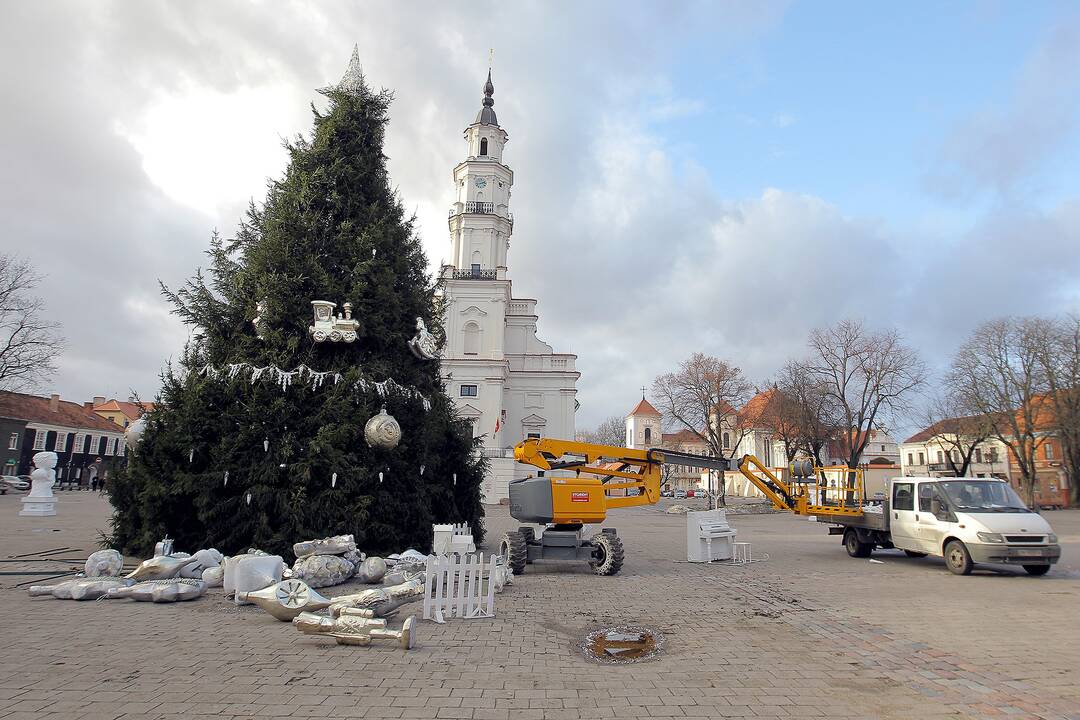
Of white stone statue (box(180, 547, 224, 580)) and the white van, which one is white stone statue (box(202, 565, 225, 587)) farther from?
the white van

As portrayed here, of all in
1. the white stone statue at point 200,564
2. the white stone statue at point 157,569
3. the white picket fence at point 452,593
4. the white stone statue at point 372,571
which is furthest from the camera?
the white stone statue at point 372,571

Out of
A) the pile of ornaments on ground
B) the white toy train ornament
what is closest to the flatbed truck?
the pile of ornaments on ground

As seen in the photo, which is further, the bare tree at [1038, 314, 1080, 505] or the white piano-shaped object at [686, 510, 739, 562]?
the bare tree at [1038, 314, 1080, 505]

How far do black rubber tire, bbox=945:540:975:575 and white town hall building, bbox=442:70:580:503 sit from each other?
1499 inches

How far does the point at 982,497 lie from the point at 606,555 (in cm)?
796

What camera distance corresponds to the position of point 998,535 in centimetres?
1228

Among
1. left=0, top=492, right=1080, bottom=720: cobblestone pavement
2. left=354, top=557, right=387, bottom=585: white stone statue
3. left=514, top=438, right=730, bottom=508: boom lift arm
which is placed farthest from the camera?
left=514, top=438, right=730, bottom=508: boom lift arm

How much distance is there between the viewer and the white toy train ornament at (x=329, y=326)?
40.9 ft

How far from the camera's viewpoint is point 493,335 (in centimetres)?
5378

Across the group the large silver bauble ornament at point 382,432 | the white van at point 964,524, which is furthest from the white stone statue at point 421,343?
the white van at point 964,524

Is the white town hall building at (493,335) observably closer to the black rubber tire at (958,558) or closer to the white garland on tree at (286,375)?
the white garland on tree at (286,375)

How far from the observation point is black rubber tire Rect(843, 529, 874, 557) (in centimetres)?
1584

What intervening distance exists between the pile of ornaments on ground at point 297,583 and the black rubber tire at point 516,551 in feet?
3.88

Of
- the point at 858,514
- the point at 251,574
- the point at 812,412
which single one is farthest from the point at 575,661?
the point at 812,412
